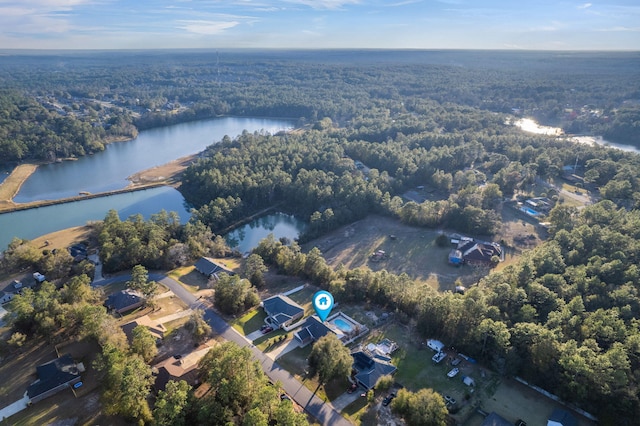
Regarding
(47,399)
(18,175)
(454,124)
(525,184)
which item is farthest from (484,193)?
(18,175)

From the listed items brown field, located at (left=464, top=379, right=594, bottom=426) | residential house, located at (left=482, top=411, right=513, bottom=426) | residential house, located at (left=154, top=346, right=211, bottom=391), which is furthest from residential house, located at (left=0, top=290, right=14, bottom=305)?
residential house, located at (left=482, top=411, right=513, bottom=426)

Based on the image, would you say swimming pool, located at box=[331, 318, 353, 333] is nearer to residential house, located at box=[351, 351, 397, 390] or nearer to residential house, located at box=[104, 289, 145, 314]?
residential house, located at box=[351, 351, 397, 390]

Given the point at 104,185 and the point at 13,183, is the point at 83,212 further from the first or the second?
the point at 13,183

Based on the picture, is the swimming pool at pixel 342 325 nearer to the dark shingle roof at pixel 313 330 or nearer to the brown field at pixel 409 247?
the dark shingle roof at pixel 313 330

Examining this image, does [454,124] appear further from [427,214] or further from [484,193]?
[427,214]

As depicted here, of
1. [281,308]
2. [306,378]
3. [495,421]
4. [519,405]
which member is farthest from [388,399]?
[281,308]
